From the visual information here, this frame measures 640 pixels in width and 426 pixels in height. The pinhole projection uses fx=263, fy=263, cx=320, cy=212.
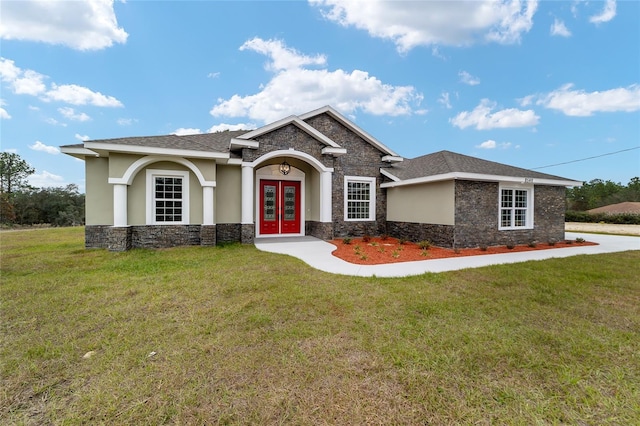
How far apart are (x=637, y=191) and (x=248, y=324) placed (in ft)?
220

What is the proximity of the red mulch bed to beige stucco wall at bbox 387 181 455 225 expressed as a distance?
1171 mm

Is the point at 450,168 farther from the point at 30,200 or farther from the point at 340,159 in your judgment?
the point at 30,200

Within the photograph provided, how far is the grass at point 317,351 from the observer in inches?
85.7

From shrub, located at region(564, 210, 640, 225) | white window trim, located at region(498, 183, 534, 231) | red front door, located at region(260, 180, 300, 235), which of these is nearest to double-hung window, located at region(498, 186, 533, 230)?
white window trim, located at region(498, 183, 534, 231)

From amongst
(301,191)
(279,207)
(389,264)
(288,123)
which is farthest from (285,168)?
(389,264)

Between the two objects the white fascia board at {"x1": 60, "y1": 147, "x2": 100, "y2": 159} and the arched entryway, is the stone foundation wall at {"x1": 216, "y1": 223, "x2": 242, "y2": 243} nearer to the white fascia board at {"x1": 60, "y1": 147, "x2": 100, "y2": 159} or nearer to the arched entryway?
the arched entryway

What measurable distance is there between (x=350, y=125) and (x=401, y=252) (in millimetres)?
6744

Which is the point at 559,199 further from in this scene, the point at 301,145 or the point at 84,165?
the point at 84,165

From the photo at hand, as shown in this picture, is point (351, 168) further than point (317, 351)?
Yes

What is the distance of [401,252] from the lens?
9250 mm

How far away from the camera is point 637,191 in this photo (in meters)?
43.5

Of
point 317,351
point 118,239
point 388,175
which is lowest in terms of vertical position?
point 317,351

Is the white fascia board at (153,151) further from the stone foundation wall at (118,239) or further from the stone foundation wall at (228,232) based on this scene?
the stone foundation wall at (228,232)

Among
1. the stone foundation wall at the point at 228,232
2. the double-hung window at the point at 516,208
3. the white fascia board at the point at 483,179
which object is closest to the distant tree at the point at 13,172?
the stone foundation wall at the point at 228,232
